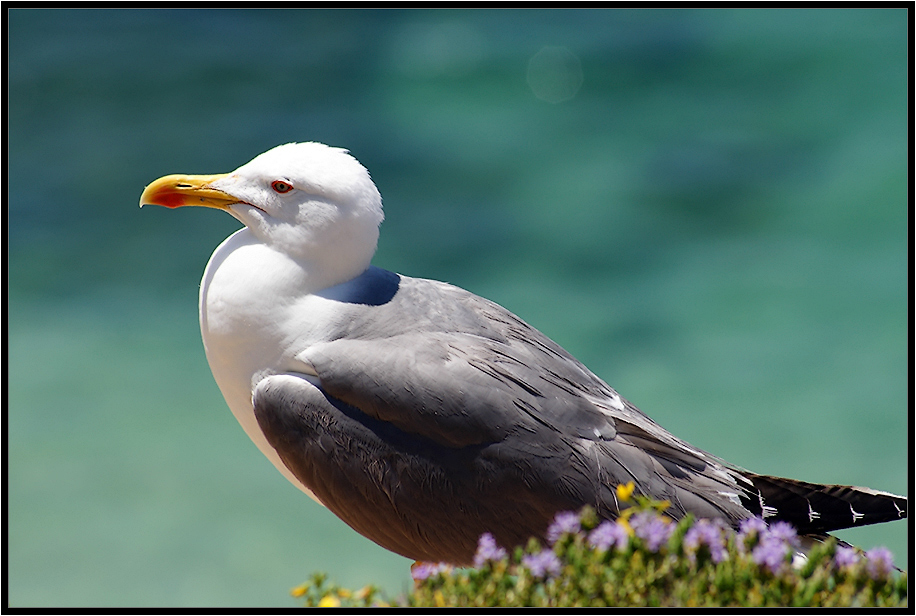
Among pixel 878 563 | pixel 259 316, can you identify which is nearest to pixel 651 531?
pixel 878 563

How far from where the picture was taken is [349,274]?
8.51ft

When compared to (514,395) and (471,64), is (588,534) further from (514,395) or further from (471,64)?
(471,64)

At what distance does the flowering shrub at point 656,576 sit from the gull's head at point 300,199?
101 cm

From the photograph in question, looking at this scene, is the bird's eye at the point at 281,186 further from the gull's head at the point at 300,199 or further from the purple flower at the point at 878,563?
the purple flower at the point at 878,563

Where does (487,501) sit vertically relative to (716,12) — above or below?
below

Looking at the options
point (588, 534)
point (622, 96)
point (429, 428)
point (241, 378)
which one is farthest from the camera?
point (622, 96)

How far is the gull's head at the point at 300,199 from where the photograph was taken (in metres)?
2.49

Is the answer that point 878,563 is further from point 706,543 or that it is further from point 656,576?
point 656,576

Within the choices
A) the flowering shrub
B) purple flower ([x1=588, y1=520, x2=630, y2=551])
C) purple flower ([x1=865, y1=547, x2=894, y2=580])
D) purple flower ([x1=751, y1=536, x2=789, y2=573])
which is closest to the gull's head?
the flowering shrub

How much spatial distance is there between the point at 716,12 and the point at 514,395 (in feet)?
23.1

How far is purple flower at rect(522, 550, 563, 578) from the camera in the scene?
1679 mm

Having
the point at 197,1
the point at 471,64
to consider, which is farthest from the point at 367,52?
the point at 197,1

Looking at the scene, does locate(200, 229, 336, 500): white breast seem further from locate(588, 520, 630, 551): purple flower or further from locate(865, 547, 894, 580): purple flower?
locate(865, 547, 894, 580): purple flower

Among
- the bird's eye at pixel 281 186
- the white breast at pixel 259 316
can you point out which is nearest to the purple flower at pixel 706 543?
the white breast at pixel 259 316
